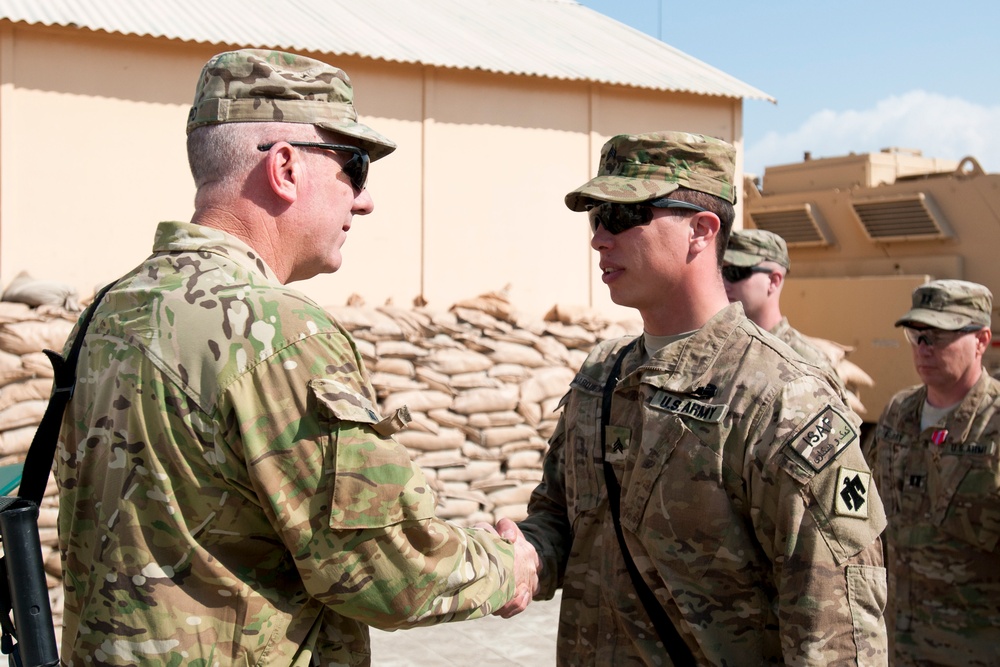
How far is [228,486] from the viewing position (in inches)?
64.8

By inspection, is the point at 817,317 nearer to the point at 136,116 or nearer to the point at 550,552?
the point at 136,116

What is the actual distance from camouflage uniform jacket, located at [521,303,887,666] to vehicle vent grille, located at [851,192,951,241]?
7.91 m

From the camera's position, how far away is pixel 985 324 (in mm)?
4273

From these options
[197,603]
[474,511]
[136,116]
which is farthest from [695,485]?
[136,116]

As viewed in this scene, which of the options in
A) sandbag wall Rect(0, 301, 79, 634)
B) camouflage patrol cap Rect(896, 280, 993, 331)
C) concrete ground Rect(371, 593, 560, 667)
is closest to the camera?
camouflage patrol cap Rect(896, 280, 993, 331)

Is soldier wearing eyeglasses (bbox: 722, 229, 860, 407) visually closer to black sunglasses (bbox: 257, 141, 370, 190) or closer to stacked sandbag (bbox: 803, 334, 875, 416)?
black sunglasses (bbox: 257, 141, 370, 190)

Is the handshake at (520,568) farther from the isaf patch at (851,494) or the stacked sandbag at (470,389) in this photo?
the stacked sandbag at (470,389)

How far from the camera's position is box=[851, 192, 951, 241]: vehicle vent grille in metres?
9.45

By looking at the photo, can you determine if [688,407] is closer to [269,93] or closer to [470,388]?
[269,93]

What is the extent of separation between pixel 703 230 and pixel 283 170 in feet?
3.24

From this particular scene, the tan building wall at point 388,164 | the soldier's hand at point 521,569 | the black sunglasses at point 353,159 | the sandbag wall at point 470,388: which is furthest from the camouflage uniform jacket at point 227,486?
the tan building wall at point 388,164

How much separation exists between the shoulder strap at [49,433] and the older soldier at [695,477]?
3.72 ft

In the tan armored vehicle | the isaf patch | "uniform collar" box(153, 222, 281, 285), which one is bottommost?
the isaf patch

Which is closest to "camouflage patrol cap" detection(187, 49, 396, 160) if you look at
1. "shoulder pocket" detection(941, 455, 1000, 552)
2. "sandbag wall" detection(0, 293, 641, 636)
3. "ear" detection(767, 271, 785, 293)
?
"ear" detection(767, 271, 785, 293)
